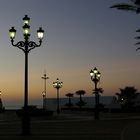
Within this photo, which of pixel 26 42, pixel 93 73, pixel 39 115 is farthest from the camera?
pixel 39 115

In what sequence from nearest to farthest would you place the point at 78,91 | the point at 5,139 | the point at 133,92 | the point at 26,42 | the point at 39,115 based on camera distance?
1. the point at 5,139
2. the point at 26,42
3. the point at 39,115
4. the point at 133,92
5. the point at 78,91

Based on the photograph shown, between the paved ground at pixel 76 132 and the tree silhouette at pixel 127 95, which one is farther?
the tree silhouette at pixel 127 95

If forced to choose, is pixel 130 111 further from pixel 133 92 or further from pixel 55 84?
pixel 133 92

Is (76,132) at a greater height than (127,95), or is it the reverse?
(127,95)

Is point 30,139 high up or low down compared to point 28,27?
down

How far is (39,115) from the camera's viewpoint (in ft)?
192

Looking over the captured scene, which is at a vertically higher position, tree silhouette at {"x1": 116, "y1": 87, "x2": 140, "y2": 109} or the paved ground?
tree silhouette at {"x1": 116, "y1": 87, "x2": 140, "y2": 109}

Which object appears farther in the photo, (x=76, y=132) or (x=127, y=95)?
(x=127, y=95)

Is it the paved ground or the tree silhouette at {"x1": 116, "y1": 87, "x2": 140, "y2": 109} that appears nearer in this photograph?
the paved ground

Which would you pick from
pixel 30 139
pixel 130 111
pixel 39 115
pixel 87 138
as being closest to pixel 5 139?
pixel 30 139

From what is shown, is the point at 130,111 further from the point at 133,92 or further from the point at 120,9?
the point at 120,9

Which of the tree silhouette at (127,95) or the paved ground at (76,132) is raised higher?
the tree silhouette at (127,95)

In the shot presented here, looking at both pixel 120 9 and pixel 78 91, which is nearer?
pixel 120 9

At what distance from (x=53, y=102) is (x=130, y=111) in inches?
2400
